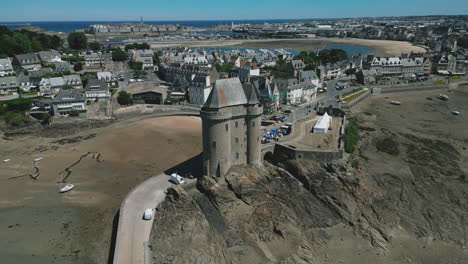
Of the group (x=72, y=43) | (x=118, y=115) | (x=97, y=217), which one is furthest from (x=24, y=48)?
(x=97, y=217)

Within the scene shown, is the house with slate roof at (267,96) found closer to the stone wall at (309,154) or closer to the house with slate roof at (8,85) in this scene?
the stone wall at (309,154)

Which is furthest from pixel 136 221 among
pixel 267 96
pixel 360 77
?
pixel 360 77

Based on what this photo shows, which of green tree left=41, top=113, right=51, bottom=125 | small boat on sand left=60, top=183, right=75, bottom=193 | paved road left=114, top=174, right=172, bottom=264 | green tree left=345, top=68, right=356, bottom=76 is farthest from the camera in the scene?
green tree left=345, top=68, right=356, bottom=76

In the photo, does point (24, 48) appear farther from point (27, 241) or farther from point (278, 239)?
point (278, 239)

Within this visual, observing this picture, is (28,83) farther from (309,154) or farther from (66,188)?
(309,154)

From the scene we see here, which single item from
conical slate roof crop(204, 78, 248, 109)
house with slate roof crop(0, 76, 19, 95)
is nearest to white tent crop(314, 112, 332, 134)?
conical slate roof crop(204, 78, 248, 109)

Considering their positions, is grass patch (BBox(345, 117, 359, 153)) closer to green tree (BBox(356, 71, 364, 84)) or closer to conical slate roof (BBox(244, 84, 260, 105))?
conical slate roof (BBox(244, 84, 260, 105))

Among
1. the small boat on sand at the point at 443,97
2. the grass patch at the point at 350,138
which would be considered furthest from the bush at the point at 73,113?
the small boat on sand at the point at 443,97
